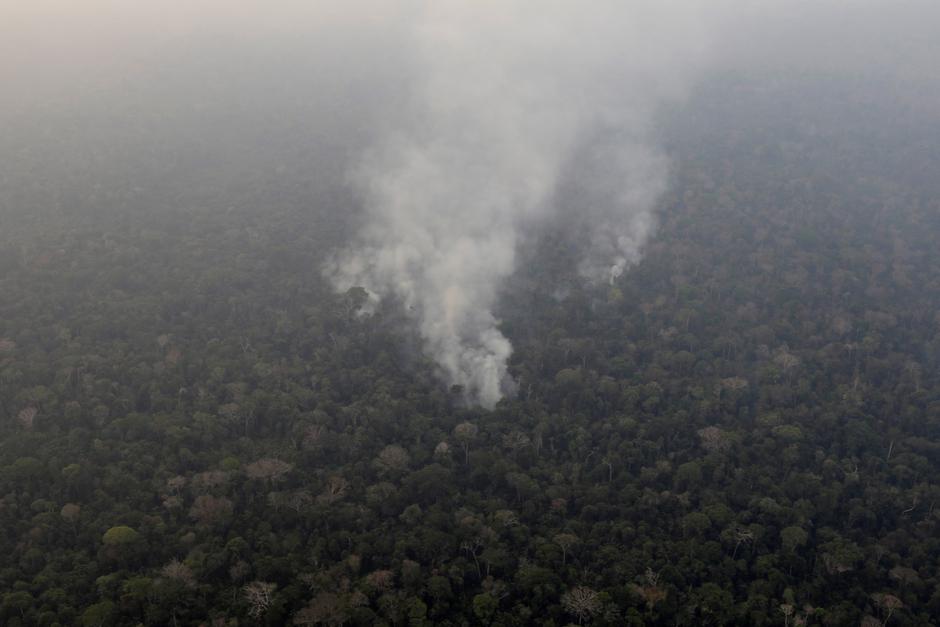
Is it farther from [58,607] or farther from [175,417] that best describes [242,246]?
[58,607]

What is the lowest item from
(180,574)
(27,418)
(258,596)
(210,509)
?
(258,596)

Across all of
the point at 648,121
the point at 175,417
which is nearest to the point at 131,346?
the point at 175,417

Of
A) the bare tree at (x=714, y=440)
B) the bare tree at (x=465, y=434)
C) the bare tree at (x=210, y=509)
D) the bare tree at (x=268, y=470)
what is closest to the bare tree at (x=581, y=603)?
the bare tree at (x=465, y=434)

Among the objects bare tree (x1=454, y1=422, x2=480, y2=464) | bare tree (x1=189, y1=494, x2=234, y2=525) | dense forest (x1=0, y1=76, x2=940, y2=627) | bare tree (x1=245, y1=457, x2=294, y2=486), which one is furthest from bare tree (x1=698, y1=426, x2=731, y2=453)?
bare tree (x1=189, y1=494, x2=234, y2=525)

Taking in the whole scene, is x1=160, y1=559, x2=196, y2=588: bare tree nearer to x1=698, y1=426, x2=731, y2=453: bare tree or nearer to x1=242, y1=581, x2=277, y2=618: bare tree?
x1=242, y1=581, x2=277, y2=618: bare tree

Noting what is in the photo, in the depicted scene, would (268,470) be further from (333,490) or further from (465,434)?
(465,434)

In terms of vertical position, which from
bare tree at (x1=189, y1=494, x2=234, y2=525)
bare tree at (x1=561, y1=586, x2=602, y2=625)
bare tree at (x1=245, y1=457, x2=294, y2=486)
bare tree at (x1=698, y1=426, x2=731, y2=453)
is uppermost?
bare tree at (x1=698, y1=426, x2=731, y2=453)

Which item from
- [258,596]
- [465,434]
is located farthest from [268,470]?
[465,434]

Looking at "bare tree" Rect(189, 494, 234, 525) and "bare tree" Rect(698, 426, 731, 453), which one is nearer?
"bare tree" Rect(189, 494, 234, 525)
